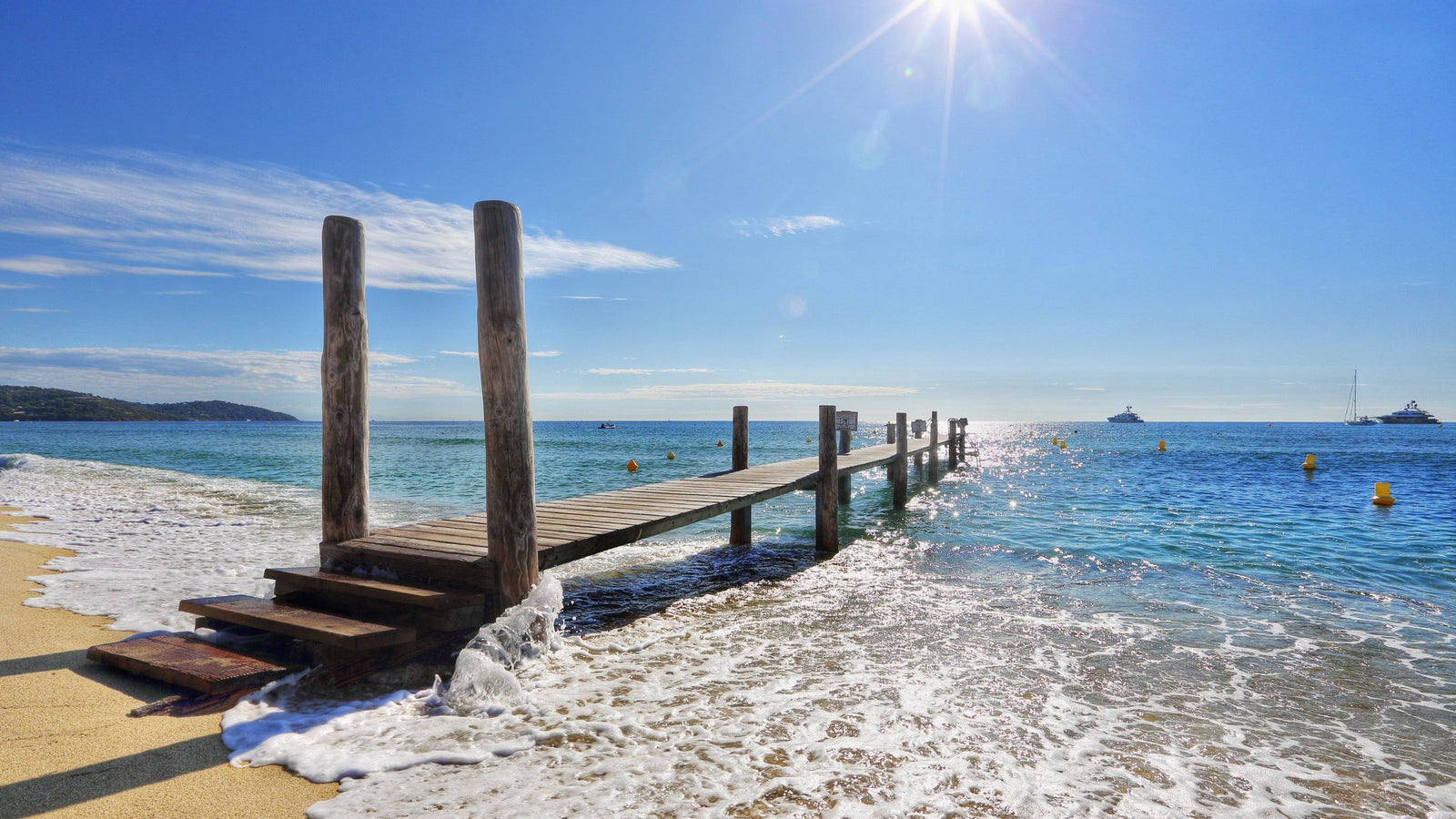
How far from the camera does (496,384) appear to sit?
510cm

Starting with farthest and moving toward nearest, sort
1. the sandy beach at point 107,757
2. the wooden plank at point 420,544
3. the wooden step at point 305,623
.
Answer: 1. the wooden plank at point 420,544
2. the wooden step at point 305,623
3. the sandy beach at point 107,757

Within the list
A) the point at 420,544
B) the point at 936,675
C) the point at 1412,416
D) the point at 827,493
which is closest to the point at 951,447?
the point at 827,493

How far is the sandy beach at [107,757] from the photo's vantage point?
9.78ft

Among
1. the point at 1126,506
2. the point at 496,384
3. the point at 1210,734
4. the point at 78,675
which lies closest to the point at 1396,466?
the point at 1126,506

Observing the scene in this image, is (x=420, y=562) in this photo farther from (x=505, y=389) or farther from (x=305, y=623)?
(x=505, y=389)

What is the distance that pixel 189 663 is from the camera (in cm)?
421

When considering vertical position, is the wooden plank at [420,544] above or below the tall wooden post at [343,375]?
below

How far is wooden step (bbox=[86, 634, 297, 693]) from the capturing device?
402 centimetres

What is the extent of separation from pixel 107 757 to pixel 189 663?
37.1 inches

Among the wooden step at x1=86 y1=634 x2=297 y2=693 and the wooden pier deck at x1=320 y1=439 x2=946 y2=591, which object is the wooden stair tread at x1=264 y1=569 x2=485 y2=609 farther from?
the wooden step at x1=86 y1=634 x2=297 y2=693

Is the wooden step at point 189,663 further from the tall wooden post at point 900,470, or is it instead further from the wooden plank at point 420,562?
the tall wooden post at point 900,470

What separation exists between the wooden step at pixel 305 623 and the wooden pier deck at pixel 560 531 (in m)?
0.58

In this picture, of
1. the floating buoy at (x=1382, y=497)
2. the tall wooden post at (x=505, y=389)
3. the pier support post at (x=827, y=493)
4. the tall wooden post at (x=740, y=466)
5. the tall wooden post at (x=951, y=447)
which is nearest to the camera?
the tall wooden post at (x=505, y=389)

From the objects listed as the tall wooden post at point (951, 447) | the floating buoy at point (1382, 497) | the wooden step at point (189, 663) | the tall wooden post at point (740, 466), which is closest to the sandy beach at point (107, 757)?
the wooden step at point (189, 663)
